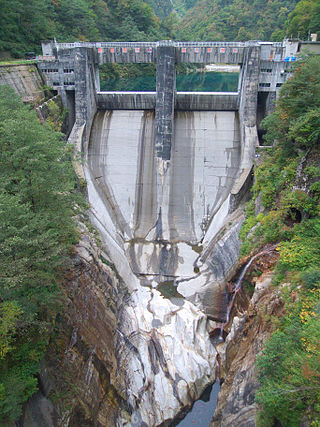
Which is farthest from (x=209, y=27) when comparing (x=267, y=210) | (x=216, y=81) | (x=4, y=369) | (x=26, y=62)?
(x=4, y=369)

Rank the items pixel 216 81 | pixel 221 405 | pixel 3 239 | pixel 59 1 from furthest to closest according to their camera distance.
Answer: pixel 216 81
pixel 59 1
pixel 221 405
pixel 3 239

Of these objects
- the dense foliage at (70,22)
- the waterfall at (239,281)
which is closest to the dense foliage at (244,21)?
Result: the dense foliage at (70,22)

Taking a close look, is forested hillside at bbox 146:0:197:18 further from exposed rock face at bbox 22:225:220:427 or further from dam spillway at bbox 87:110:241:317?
exposed rock face at bbox 22:225:220:427

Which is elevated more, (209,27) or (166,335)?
(209,27)

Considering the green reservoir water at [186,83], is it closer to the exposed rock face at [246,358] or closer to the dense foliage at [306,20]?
the dense foliage at [306,20]

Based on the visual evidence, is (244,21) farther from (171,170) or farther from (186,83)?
(171,170)

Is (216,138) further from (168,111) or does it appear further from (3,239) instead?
(3,239)
